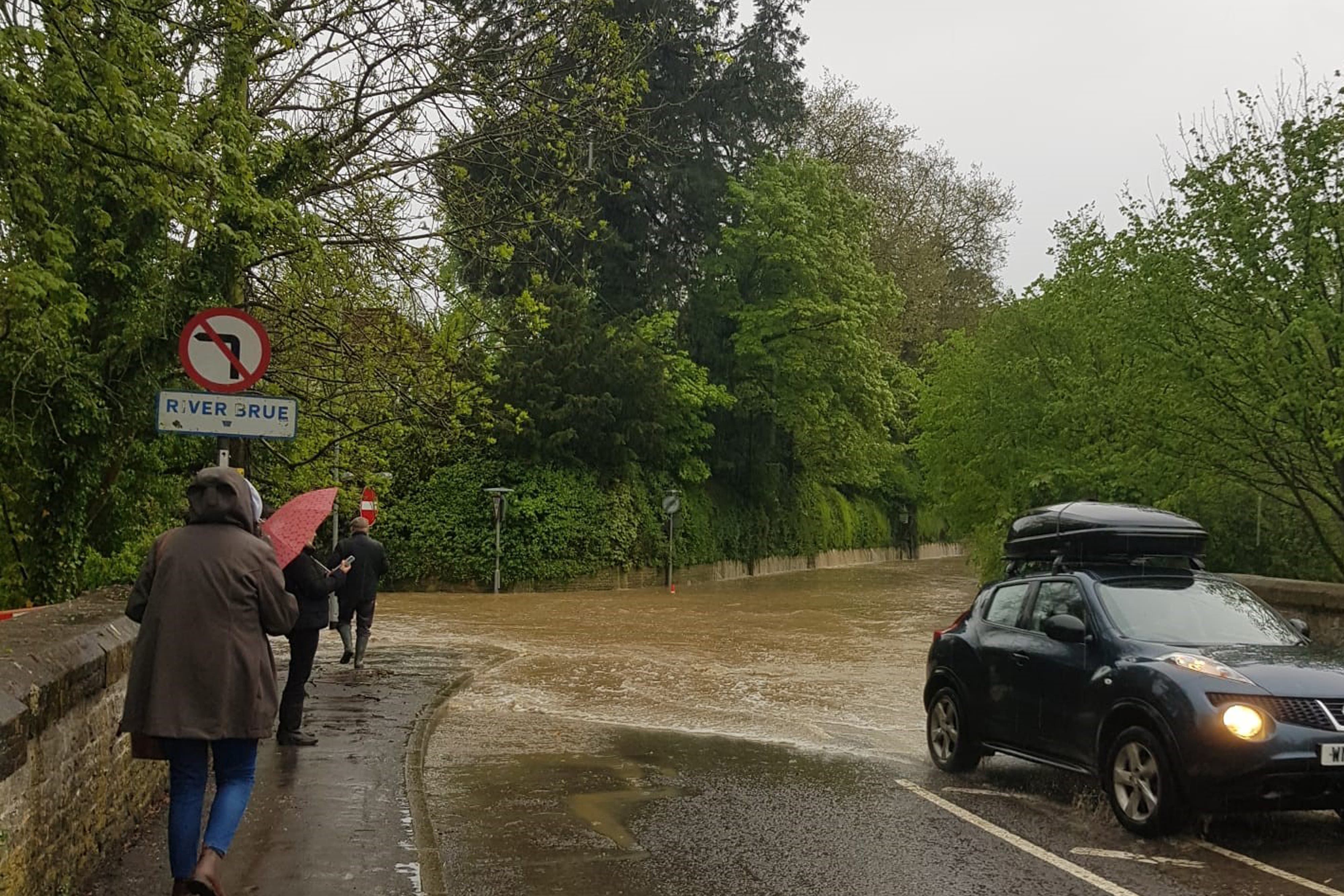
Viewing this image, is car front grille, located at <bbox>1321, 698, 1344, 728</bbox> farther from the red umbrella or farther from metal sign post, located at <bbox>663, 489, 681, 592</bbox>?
metal sign post, located at <bbox>663, 489, 681, 592</bbox>

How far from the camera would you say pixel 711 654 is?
69.9ft

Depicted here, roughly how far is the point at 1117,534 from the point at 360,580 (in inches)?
350

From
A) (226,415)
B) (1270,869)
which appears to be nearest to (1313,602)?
(1270,869)

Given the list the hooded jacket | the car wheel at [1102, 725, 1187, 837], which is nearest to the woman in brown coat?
the hooded jacket

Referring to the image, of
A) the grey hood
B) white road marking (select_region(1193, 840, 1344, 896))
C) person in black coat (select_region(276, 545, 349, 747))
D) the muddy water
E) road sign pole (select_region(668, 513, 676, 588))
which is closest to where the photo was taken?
the grey hood

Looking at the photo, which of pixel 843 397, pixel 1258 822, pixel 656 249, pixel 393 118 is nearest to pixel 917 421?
pixel 843 397

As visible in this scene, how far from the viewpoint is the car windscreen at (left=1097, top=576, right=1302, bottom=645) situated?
862 cm

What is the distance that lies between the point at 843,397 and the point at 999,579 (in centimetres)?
3434

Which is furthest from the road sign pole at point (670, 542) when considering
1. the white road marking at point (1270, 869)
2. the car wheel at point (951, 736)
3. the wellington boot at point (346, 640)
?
the white road marking at point (1270, 869)

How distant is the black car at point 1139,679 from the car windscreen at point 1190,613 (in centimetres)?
1

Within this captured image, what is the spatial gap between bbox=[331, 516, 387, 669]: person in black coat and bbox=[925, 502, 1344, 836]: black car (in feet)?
23.8

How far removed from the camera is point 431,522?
3762 centimetres

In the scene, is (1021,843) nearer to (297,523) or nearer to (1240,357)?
(297,523)

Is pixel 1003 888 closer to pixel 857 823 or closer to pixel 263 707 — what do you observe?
pixel 857 823
